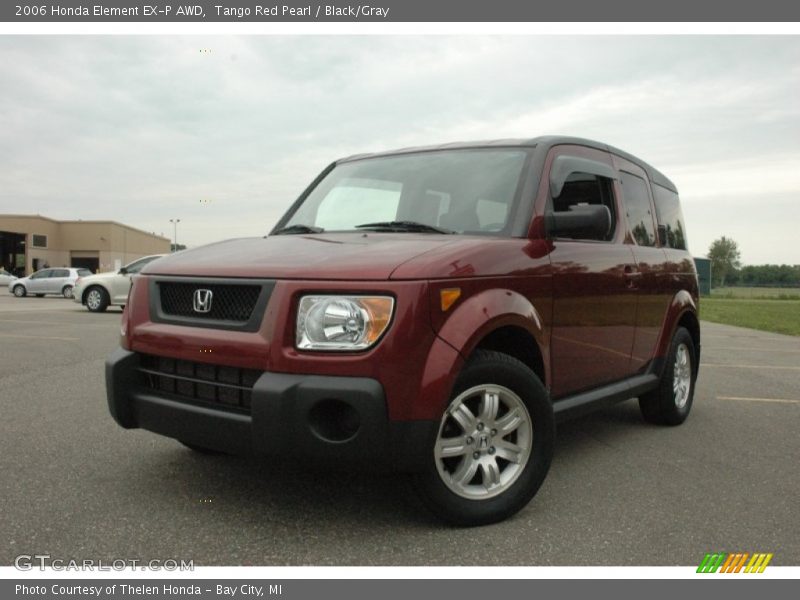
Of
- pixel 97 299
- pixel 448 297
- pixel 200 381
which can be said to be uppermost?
pixel 448 297

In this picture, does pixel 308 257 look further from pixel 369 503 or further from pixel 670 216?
pixel 670 216

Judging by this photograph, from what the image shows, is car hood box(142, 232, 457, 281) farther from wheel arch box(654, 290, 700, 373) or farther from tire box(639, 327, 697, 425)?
tire box(639, 327, 697, 425)

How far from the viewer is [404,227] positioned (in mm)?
3762

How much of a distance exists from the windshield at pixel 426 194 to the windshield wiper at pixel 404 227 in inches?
1.1

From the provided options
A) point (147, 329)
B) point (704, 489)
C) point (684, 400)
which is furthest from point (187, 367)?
point (684, 400)

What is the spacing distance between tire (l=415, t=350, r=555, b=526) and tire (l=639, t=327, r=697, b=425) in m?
2.25

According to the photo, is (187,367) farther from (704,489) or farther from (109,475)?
(704,489)

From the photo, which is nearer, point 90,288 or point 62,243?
point 90,288

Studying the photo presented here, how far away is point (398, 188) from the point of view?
13.7 feet

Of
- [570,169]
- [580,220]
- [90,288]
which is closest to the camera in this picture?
[580,220]

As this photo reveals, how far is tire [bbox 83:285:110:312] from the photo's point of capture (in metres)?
18.2

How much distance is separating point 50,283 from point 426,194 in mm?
32290

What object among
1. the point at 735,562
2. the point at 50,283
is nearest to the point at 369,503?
the point at 735,562

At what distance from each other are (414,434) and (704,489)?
1.85 meters
